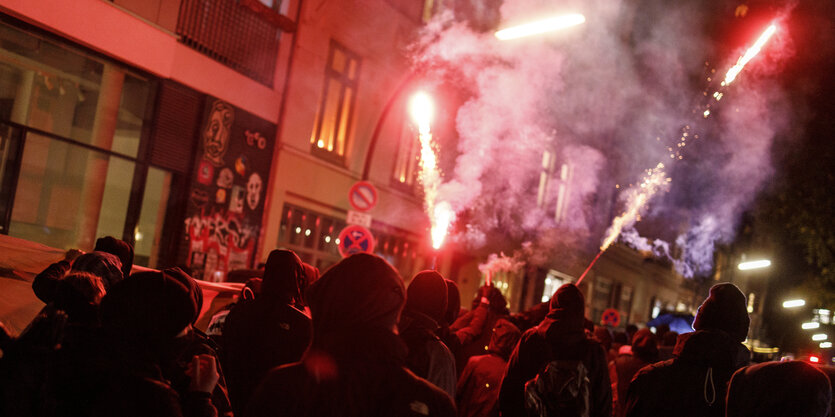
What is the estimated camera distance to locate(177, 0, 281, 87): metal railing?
11.4 m

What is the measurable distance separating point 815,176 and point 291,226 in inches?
583

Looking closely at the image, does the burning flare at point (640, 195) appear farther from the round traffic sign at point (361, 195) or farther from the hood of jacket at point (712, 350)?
the hood of jacket at point (712, 350)

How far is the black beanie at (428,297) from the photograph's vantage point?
4.26 metres

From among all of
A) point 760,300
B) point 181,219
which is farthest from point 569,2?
point 760,300

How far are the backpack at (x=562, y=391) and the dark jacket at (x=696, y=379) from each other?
0.34m

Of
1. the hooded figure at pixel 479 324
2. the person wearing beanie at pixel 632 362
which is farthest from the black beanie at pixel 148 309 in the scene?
the person wearing beanie at pixel 632 362

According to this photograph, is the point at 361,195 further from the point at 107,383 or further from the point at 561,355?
the point at 107,383

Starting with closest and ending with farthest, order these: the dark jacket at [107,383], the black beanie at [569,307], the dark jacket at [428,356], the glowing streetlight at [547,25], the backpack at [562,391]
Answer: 1. the dark jacket at [107,383]
2. the dark jacket at [428,356]
3. the backpack at [562,391]
4. the black beanie at [569,307]
5. the glowing streetlight at [547,25]

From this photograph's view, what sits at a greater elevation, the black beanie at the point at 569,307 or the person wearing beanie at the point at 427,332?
the black beanie at the point at 569,307

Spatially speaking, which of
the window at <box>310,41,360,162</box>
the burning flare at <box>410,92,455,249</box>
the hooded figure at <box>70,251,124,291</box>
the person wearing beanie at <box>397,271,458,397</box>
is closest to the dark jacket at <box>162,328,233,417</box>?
the person wearing beanie at <box>397,271,458,397</box>

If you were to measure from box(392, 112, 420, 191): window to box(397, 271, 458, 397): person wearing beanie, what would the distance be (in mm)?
12648

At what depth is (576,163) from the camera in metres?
27.7

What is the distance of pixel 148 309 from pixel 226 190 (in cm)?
986

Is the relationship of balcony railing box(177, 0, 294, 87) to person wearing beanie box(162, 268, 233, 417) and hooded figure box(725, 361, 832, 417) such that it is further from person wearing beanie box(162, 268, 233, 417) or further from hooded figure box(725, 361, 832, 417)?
hooded figure box(725, 361, 832, 417)
